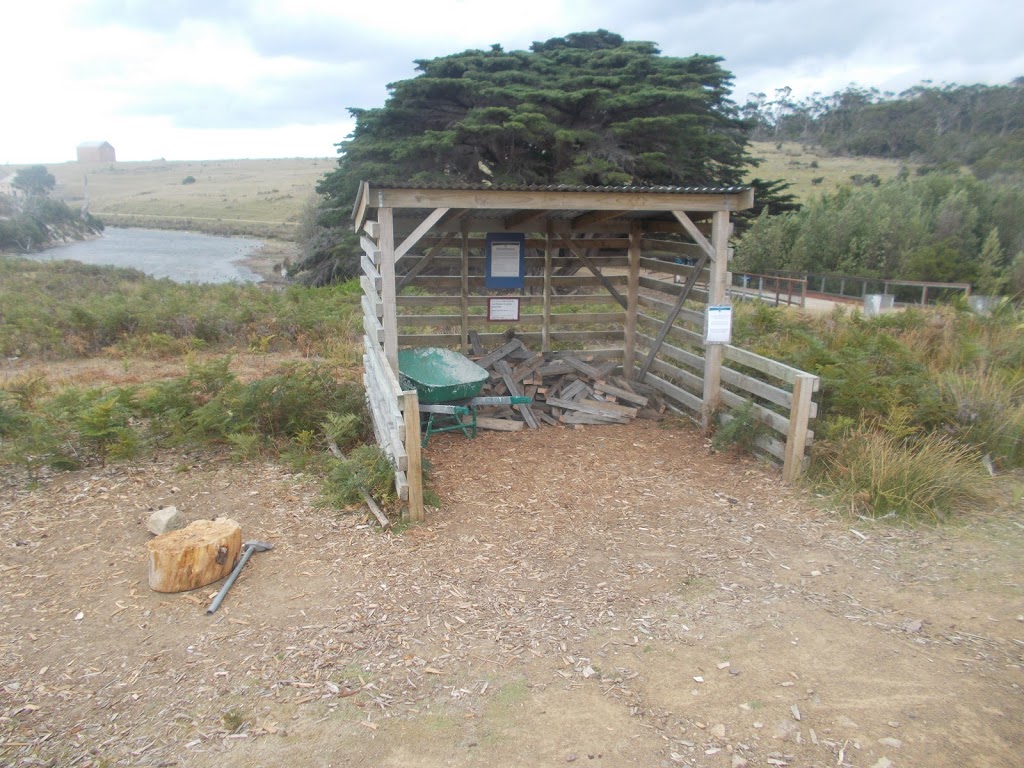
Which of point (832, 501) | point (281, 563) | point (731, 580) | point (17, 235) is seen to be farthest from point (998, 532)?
point (17, 235)

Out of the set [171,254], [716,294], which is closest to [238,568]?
[716,294]

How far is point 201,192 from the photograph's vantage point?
10238 cm

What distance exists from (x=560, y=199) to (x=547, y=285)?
229 centimetres

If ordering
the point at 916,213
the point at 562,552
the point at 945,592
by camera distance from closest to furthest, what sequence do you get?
the point at 945,592
the point at 562,552
the point at 916,213

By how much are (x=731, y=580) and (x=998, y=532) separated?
2.44 m

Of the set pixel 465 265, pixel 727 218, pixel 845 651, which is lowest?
pixel 845 651

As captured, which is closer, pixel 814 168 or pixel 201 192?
pixel 814 168

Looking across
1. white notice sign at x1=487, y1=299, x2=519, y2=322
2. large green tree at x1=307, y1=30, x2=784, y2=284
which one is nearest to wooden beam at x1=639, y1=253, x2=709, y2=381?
white notice sign at x1=487, y1=299, x2=519, y2=322

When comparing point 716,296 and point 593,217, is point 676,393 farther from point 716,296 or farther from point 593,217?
point 593,217

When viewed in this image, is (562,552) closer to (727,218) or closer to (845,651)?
(845,651)

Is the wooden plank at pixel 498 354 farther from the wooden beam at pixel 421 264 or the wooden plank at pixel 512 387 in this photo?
the wooden beam at pixel 421 264

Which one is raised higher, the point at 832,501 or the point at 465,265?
the point at 465,265

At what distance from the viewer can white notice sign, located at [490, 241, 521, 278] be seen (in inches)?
347

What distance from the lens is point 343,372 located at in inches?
387
